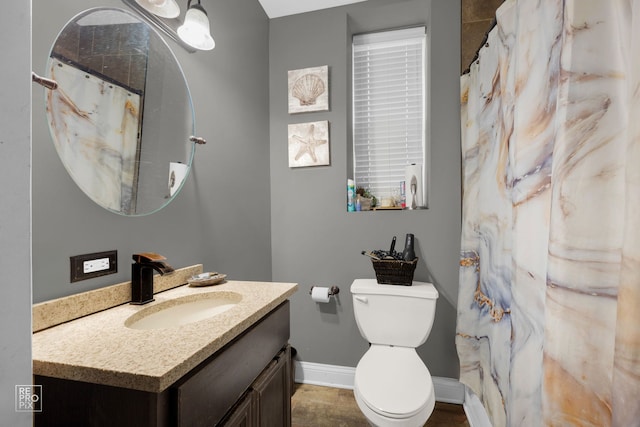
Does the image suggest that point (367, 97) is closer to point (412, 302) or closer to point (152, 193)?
point (412, 302)

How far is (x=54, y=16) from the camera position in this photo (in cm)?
82

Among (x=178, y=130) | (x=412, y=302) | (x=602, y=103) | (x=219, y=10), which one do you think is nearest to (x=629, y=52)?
(x=602, y=103)

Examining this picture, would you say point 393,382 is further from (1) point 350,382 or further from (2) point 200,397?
(2) point 200,397

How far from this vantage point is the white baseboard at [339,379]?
6.02 feet

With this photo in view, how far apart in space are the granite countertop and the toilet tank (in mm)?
939

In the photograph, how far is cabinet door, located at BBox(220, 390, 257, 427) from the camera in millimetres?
762

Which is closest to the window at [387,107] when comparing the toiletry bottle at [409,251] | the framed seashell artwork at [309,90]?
the framed seashell artwork at [309,90]

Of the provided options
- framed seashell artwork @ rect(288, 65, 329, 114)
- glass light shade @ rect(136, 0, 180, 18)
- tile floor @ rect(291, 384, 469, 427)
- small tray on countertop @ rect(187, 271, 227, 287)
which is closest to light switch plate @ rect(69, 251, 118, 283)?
small tray on countertop @ rect(187, 271, 227, 287)

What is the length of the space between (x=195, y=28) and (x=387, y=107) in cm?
141

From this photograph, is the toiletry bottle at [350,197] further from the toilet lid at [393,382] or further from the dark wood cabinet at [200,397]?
the dark wood cabinet at [200,397]

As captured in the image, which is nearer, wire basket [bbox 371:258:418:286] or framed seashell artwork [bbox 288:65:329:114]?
wire basket [bbox 371:258:418:286]

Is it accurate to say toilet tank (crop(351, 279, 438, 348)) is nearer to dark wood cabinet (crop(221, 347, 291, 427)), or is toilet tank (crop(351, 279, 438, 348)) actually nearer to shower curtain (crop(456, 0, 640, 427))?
shower curtain (crop(456, 0, 640, 427))

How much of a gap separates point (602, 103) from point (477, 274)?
3.64 ft

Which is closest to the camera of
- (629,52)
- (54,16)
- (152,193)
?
(629,52)
